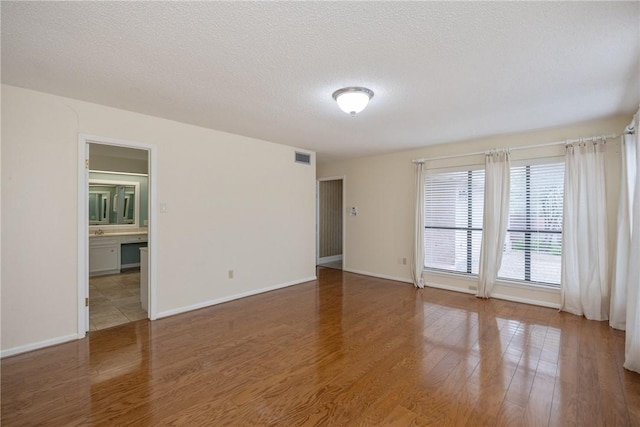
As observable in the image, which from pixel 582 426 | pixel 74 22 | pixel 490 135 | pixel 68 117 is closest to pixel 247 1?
pixel 74 22

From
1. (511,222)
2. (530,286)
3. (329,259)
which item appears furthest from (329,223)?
(530,286)

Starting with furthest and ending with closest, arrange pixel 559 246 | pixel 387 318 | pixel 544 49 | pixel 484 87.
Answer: pixel 559 246 < pixel 387 318 < pixel 484 87 < pixel 544 49

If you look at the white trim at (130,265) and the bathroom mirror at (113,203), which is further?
the white trim at (130,265)

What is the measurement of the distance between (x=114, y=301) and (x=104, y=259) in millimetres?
2233

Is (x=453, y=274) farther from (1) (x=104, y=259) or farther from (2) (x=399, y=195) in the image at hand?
(1) (x=104, y=259)

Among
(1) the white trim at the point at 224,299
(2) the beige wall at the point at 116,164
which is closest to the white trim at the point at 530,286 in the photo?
(1) the white trim at the point at 224,299

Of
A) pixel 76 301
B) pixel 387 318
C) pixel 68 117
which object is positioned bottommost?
pixel 387 318

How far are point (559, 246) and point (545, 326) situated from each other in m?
1.21

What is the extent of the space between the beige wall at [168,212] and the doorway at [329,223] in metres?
1.94

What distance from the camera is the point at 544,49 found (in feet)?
6.77

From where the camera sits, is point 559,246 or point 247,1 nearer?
point 247,1

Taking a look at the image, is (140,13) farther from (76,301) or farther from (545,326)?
(545,326)

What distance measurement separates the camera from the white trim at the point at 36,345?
2664mm

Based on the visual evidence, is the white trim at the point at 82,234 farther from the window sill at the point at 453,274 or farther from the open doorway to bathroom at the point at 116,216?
the window sill at the point at 453,274
